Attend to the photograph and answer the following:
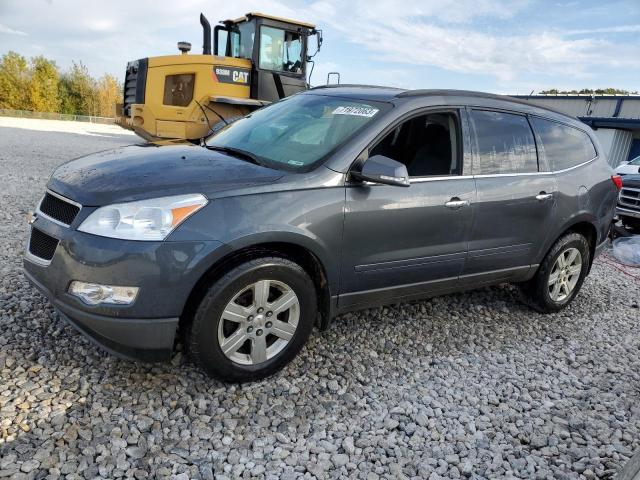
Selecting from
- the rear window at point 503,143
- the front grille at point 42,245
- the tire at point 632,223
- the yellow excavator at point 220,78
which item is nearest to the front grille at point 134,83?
the yellow excavator at point 220,78

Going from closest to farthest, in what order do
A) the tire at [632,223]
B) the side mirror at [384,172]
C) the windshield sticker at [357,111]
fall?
the side mirror at [384,172] → the windshield sticker at [357,111] → the tire at [632,223]

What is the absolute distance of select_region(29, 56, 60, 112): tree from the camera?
53.1 m

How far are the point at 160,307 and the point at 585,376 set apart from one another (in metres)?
3.06

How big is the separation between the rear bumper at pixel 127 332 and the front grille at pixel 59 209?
0.42m

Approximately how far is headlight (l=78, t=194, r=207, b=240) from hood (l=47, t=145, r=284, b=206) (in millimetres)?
55

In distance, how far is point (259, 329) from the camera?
2.91m

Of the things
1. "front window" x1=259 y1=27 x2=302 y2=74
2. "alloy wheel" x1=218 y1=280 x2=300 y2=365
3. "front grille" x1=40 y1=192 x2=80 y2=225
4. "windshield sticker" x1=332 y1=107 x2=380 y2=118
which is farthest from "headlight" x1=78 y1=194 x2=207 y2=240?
"front window" x1=259 y1=27 x2=302 y2=74

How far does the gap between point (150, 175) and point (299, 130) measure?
1.22m

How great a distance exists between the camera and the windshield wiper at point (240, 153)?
3.24 m

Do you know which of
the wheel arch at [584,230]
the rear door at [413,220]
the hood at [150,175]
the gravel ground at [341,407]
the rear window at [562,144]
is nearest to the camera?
the gravel ground at [341,407]

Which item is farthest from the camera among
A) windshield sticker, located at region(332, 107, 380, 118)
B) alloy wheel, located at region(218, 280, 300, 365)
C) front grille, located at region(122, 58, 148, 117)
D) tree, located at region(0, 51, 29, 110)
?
tree, located at region(0, 51, 29, 110)

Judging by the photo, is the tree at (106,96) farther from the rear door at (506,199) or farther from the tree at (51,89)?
the rear door at (506,199)

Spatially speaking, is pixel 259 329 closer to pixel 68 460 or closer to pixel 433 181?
pixel 68 460

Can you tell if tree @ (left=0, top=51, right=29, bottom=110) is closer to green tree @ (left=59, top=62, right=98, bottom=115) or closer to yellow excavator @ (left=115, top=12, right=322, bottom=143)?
green tree @ (left=59, top=62, right=98, bottom=115)
